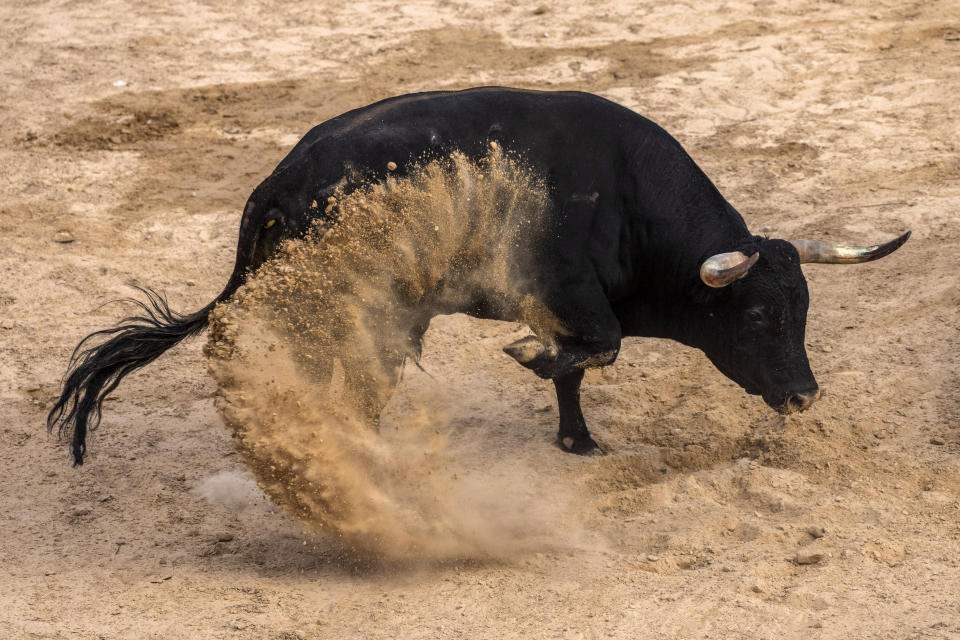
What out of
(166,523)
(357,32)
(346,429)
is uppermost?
(357,32)

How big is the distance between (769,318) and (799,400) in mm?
447

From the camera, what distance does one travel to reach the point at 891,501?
5000mm

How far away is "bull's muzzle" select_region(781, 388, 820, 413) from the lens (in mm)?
5105

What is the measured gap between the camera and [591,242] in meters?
5.23

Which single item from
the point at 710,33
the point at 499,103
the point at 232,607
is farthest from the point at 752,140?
the point at 232,607

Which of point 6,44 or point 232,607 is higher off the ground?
point 6,44

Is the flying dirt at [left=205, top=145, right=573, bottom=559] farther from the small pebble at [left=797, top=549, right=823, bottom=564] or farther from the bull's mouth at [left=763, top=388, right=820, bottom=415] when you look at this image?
the bull's mouth at [left=763, top=388, right=820, bottom=415]

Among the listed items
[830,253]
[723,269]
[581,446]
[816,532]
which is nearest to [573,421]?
[581,446]

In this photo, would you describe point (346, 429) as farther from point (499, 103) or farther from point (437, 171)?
point (499, 103)

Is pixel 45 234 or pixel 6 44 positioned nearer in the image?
pixel 45 234

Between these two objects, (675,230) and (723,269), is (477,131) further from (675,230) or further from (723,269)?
(723,269)

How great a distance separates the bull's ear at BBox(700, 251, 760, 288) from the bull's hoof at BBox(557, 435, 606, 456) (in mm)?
1314

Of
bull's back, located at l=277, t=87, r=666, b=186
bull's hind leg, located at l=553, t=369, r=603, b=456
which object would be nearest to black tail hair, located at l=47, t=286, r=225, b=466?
bull's back, located at l=277, t=87, r=666, b=186

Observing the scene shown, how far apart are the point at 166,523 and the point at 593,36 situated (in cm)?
811
